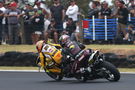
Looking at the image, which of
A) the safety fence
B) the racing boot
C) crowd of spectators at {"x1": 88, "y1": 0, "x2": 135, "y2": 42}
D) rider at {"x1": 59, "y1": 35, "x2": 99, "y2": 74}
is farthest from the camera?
the safety fence

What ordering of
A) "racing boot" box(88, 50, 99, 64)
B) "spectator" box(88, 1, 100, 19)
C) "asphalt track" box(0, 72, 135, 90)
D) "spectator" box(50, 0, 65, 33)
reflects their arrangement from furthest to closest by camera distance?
"spectator" box(88, 1, 100, 19) → "spectator" box(50, 0, 65, 33) → "racing boot" box(88, 50, 99, 64) → "asphalt track" box(0, 72, 135, 90)

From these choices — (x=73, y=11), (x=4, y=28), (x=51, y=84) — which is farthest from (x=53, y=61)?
(x=4, y=28)

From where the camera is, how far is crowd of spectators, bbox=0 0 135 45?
1714cm

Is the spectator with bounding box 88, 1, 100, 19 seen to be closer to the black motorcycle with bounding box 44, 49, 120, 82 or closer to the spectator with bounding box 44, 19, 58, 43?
the spectator with bounding box 44, 19, 58, 43

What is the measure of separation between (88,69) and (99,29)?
8.66m

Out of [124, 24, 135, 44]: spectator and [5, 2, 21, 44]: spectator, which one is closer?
[124, 24, 135, 44]: spectator

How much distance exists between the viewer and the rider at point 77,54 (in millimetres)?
9539

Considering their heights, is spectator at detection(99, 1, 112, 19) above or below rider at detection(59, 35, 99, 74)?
above

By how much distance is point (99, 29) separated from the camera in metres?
18.1

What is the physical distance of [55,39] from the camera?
57.4ft

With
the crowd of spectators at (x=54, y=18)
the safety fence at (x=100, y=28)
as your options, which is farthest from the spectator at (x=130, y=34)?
the safety fence at (x=100, y=28)

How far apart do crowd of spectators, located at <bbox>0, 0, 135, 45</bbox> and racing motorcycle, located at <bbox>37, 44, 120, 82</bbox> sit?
23.0 feet

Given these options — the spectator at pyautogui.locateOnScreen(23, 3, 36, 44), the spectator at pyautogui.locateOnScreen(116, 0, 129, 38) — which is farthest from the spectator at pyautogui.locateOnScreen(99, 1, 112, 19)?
the spectator at pyautogui.locateOnScreen(23, 3, 36, 44)

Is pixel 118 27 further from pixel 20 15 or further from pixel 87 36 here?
pixel 20 15
